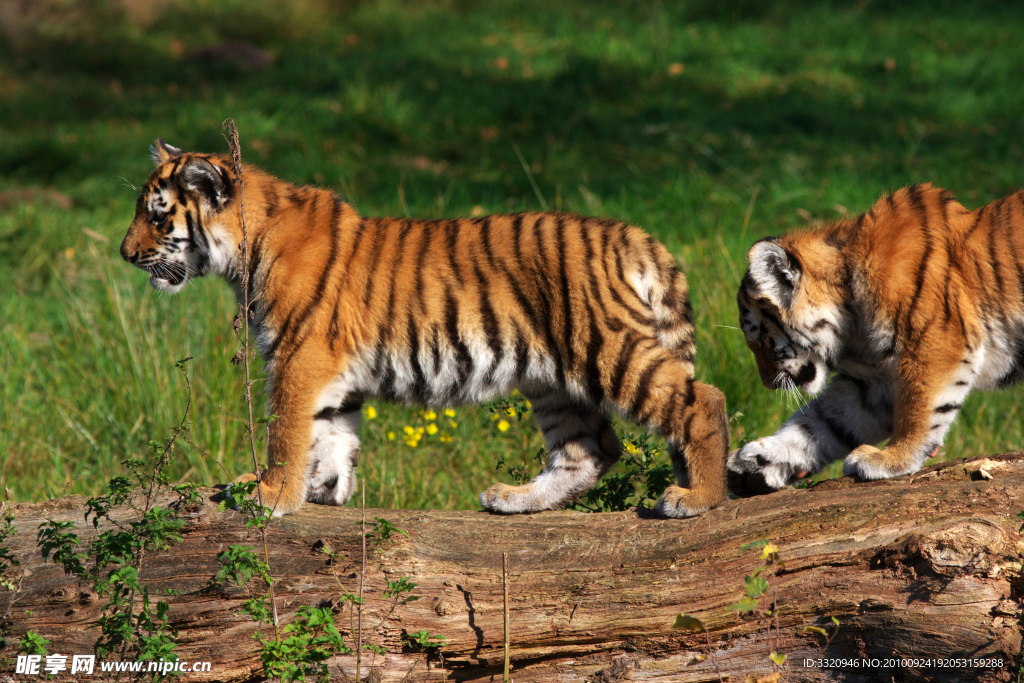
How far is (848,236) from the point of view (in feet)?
11.5

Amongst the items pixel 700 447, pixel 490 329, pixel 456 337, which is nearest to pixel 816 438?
pixel 700 447

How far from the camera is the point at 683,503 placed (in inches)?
120

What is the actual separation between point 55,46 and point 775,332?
461 inches

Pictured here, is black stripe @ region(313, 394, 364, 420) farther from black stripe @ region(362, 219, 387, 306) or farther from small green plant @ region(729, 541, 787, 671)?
small green plant @ region(729, 541, 787, 671)

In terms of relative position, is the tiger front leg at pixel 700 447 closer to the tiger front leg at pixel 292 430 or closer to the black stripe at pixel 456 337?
the black stripe at pixel 456 337

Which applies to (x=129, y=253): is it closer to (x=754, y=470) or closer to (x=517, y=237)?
(x=517, y=237)

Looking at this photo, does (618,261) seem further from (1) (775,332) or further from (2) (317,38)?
(2) (317,38)

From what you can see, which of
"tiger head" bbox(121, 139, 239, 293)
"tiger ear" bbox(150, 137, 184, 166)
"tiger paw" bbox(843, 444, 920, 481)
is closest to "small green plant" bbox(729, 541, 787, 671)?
Result: "tiger paw" bbox(843, 444, 920, 481)

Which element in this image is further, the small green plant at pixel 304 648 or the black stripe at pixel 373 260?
the black stripe at pixel 373 260

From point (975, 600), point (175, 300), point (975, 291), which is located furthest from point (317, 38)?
point (975, 600)

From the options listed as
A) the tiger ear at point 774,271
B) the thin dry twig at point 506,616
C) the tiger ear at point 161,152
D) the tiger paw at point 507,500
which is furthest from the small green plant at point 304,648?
the tiger ear at point 161,152

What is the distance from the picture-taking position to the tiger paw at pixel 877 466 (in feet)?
10.1

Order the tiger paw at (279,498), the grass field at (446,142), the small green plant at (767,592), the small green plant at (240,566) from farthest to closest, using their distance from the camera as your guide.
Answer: the grass field at (446,142)
the tiger paw at (279,498)
the small green plant at (240,566)
the small green plant at (767,592)

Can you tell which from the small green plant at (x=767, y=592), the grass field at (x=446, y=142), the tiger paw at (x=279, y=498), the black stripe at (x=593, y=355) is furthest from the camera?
the grass field at (x=446, y=142)
